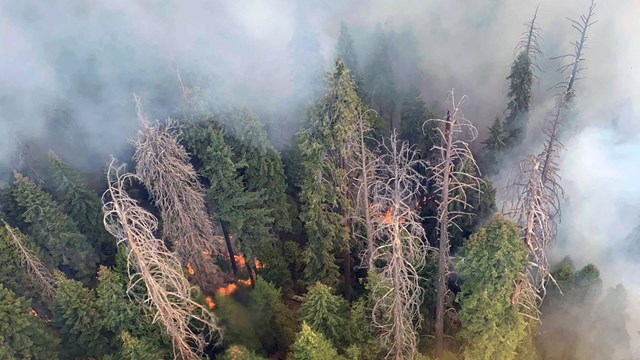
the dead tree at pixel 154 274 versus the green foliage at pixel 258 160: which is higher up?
the green foliage at pixel 258 160

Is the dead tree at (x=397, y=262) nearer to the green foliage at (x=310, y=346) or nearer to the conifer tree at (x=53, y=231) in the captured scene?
the green foliage at (x=310, y=346)

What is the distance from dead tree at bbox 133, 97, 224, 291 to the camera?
60.2 ft

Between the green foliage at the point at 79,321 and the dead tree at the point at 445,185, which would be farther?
the green foliage at the point at 79,321

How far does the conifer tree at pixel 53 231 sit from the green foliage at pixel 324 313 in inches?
455

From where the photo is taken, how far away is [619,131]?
88.8 feet

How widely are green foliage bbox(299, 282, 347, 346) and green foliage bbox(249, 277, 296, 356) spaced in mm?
2285

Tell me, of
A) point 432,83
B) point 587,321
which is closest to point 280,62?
point 432,83

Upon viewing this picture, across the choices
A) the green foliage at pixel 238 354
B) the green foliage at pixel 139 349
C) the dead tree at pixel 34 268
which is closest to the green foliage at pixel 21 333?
the dead tree at pixel 34 268

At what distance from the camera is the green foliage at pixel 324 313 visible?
655 inches

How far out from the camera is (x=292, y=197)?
89.4ft

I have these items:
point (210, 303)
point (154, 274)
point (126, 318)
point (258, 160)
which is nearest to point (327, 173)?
point (258, 160)

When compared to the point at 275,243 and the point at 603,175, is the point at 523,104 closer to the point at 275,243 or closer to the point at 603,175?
the point at 603,175

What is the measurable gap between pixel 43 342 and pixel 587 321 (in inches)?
835

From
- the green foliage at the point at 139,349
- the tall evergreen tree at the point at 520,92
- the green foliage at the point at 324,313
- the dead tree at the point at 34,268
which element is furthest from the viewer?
the tall evergreen tree at the point at 520,92
